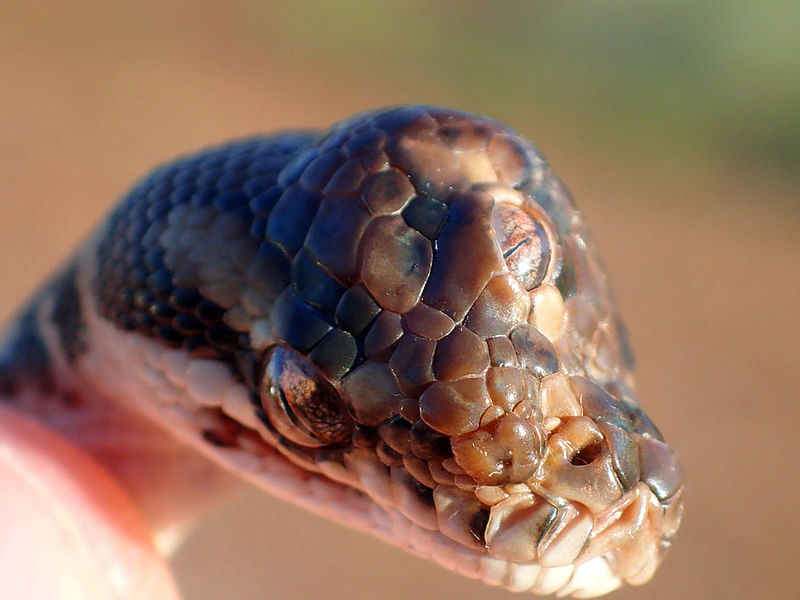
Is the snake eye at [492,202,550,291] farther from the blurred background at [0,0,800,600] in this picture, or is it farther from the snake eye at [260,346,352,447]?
the blurred background at [0,0,800,600]

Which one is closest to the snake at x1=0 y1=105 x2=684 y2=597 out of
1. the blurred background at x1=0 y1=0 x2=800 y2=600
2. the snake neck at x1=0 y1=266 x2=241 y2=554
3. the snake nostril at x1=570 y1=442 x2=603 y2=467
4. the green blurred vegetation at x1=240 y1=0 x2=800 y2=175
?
the snake nostril at x1=570 y1=442 x2=603 y2=467

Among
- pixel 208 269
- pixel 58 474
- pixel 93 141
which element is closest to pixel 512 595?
pixel 58 474

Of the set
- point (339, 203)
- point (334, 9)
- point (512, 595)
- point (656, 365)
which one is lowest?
point (512, 595)

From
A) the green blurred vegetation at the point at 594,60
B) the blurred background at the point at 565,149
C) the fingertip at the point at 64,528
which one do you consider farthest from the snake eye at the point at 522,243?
the green blurred vegetation at the point at 594,60

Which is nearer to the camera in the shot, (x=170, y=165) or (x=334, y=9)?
(x=170, y=165)

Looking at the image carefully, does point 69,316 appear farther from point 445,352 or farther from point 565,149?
point 565,149

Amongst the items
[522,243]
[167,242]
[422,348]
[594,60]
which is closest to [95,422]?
[167,242]

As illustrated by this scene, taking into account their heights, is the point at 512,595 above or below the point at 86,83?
below

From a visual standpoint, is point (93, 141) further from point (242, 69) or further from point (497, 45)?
point (497, 45)
